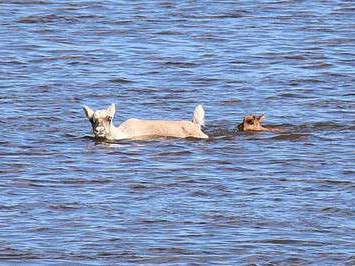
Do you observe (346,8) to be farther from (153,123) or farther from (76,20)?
(153,123)

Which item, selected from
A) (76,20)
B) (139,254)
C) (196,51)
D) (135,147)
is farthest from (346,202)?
(76,20)

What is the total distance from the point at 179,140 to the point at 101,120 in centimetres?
90

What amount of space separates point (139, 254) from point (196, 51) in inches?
425

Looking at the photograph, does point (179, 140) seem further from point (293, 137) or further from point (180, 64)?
point (180, 64)

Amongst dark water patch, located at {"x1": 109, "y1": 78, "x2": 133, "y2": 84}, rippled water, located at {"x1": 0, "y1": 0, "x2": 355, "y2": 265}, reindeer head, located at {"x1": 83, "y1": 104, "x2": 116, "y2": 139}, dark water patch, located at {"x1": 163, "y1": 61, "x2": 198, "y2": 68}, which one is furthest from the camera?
dark water patch, located at {"x1": 163, "y1": 61, "x2": 198, "y2": 68}

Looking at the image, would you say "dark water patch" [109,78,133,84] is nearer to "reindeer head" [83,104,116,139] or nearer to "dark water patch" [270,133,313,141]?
"reindeer head" [83,104,116,139]

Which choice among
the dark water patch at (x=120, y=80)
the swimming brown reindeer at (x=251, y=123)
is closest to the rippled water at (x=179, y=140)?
the dark water patch at (x=120, y=80)

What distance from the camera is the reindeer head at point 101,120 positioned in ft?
48.0

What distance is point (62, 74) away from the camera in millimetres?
18828

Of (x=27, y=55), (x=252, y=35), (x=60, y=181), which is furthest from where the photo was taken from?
(x=252, y=35)

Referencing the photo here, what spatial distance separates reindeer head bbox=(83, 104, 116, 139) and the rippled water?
17 cm

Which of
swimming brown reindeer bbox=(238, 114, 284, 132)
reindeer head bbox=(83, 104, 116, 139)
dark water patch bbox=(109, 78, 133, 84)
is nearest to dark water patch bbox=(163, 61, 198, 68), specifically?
dark water patch bbox=(109, 78, 133, 84)

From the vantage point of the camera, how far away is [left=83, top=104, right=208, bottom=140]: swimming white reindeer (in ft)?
48.1

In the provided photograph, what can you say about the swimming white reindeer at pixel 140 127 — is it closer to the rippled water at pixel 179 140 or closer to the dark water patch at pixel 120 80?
the rippled water at pixel 179 140
